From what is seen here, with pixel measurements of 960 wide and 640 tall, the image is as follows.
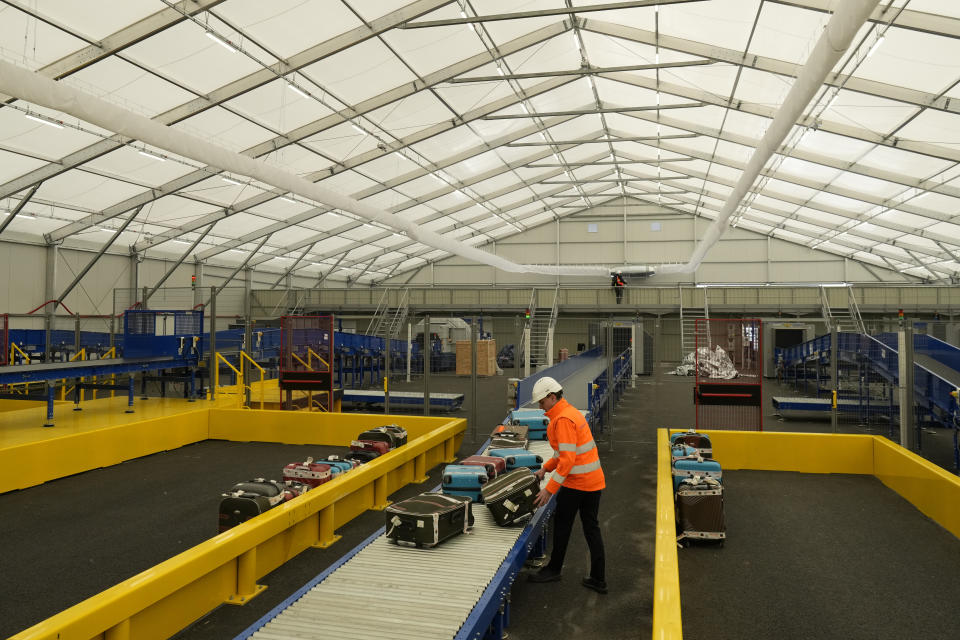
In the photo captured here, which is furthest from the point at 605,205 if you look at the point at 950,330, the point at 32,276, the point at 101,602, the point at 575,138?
the point at 101,602

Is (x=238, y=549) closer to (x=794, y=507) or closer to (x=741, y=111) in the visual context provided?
(x=794, y=507)

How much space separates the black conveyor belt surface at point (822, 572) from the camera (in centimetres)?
437

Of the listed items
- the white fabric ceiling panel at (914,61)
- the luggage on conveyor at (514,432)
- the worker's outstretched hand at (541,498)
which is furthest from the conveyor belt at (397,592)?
the white fabric ceiling panel at (914,61)

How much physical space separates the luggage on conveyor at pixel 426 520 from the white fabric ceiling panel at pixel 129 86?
1125cm

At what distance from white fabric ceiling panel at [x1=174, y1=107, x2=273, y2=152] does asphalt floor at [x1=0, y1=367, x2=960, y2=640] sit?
867cm

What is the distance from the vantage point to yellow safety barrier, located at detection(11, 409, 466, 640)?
3512mm

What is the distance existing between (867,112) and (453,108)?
10.6 m

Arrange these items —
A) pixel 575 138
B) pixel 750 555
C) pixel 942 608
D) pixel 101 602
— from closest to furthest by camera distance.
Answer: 1. pixel 101 602
2. pixel 942 608
3. pixel 750 555
4. pixel 575 138

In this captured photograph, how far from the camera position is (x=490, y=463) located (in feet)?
20.3

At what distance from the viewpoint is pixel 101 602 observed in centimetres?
348

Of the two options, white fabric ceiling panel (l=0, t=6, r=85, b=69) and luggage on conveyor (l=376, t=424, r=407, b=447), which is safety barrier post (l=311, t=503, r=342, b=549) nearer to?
luggage on conveyor (l=376, t=424, r=407, b=447)

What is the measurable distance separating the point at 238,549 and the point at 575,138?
69.0ft

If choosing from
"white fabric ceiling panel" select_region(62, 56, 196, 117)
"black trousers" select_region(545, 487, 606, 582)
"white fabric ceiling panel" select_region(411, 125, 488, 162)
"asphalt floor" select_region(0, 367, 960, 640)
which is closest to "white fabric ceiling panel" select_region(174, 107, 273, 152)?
"white fabric ceiling panel" select_region(62, 56, 196, 117)

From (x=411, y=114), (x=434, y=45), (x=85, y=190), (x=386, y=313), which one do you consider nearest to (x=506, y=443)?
(x=434, y=45)
